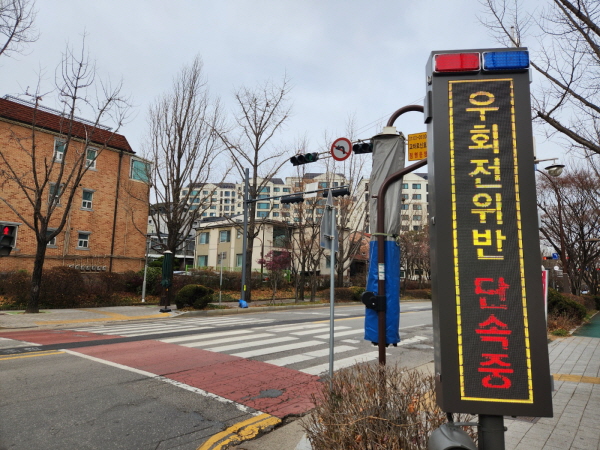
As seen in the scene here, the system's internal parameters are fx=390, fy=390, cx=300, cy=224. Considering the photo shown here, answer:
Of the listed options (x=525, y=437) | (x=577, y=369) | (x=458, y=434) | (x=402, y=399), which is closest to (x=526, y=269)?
(x=458, y=434)

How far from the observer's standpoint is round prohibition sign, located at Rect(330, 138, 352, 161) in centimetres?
883

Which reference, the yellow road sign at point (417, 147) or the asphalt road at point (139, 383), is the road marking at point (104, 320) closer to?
the asphalt road at point (139, 383)

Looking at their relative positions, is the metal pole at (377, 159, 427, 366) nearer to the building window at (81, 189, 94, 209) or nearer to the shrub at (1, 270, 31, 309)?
the shrub at (1, 270, 31, 309)

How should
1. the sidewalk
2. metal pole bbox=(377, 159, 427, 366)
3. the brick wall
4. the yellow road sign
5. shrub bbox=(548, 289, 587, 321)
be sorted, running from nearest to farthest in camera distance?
the sidewalk < metal pole bbox=(377, 159, 427, 366) < the yellow road sign < shrub bbox=(548, 289, 587, 321) < the brick wall

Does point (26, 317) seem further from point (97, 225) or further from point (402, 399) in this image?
point (402, 399)

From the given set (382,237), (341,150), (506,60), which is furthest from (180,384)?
(506,60)

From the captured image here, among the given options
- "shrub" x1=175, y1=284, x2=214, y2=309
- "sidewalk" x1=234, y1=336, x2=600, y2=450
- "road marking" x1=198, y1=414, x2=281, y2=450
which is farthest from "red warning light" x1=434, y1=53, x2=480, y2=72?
"shrub" x1=175, y1=284, x2=214, y2=309

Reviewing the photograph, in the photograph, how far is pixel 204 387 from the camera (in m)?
6.27

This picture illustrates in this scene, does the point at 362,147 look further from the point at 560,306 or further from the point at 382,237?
the point at 560,306

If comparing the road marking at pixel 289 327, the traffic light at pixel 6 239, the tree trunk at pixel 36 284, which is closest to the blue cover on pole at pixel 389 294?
the road marking at pixel 289 327

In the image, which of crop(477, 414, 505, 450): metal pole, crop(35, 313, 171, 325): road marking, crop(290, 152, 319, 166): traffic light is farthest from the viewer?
crop(290, 152, 319, 166): traffic light

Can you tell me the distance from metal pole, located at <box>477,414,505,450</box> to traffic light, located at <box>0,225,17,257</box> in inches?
509

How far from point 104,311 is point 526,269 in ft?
65.3

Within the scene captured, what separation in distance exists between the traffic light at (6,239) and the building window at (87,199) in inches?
763
